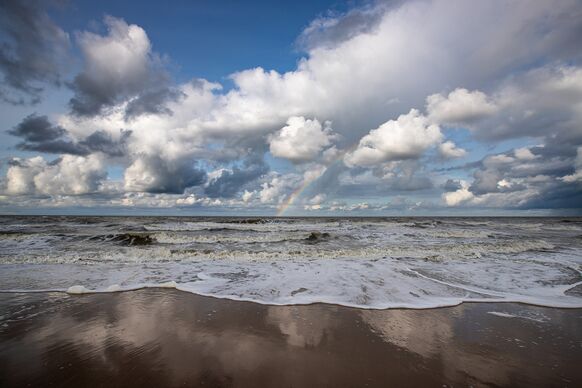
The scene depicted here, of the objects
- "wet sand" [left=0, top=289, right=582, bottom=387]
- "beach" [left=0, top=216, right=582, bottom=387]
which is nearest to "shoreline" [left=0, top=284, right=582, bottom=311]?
"beach" [left=0, top=216, right=582, bottom=387]

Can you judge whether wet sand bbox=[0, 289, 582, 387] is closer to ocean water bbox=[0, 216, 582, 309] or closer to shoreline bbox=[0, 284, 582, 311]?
shoreline bbox=[0, 284, 582, 311]

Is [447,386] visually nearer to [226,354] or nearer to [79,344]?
[226,354]

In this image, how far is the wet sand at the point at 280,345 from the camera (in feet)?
12.0

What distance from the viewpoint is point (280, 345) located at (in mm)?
4609

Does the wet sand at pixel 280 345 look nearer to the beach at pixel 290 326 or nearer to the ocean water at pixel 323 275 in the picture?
the beach at pixel 290 326

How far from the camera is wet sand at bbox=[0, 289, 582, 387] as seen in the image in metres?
3.64

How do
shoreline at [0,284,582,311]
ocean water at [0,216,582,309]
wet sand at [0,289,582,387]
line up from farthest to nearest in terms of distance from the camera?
ocean water at [0,216,582,309] → shoreline at [0,284,582,311] → wet sand at [0,289,582,387]

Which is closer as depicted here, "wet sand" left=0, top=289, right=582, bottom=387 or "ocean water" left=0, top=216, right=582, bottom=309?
"wet sand" left=0, top=289, right=582, bottom=387

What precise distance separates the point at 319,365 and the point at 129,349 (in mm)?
2840

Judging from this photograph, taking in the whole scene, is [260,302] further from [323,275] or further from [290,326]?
[323,275]

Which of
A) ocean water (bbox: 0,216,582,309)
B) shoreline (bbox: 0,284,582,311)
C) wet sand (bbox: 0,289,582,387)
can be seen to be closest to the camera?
wet sand (bbox: 0,289,582,387)

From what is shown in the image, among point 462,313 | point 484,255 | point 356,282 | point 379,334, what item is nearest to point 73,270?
point 356,282

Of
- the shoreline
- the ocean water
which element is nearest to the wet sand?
the shoreline

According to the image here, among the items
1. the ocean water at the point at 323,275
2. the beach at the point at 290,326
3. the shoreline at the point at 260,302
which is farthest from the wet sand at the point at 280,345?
the ocean water at the point at 323,275
